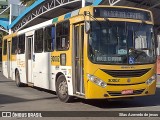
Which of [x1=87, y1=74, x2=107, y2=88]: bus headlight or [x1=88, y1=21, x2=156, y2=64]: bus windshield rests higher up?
[x1=88, y1=21, x2=156, y2=64]: bus windshield

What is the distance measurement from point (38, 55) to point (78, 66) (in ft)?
13.0

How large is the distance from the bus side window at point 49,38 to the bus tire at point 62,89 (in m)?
1.32

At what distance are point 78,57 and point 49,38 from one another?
2605 mm

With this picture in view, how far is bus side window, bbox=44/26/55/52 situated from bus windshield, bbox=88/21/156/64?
113 inches

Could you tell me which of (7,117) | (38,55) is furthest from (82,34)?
(38,55)

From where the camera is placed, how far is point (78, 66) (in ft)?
36.5

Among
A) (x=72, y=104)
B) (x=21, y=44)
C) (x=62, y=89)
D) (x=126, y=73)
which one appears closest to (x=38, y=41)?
(x=21, y=44)

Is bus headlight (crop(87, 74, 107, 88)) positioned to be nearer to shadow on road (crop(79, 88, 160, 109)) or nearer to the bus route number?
shadow on road (crop(79, 88, 160, 109))

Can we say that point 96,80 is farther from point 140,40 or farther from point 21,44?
point 21,44

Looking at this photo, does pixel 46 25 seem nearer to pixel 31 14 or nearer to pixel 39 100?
pixel 39 100

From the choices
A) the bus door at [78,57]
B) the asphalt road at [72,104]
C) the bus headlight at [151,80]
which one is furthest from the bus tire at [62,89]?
the bus headlight at [151,80]

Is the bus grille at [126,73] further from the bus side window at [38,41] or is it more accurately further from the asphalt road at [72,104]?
the bus side window at [38,41]

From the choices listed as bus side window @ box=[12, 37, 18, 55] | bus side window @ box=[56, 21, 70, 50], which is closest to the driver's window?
bus side window @ box=[56, 21, 70, 50]

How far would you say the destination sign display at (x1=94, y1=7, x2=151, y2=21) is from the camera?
10781 mm
